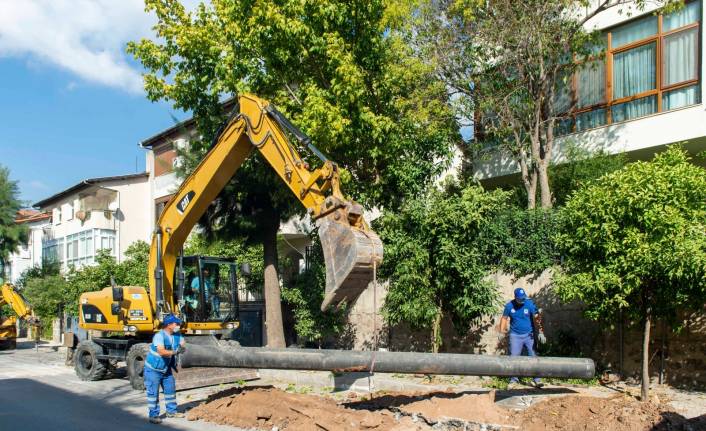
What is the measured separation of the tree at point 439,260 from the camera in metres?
12.1

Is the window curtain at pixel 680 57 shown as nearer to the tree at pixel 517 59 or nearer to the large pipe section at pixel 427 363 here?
the tree at pixel 517 59

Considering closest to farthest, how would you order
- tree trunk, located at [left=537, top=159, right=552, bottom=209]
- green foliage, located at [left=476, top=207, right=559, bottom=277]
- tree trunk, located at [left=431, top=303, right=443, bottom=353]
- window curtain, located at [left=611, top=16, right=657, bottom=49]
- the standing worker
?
the standing worker
green foliage, located at [left=476, top=207, right=559, bottom=277]
tree trunk, located at [left=431, top=303, right=443, bottom=353]
tree trunk, located at [left=537, top=159, right=552, bottom=209]
window curtain, located at [left=611, top=16, right=657, bottom=49]

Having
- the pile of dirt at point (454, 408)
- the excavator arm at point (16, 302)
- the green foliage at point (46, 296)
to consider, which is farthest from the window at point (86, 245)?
the pile of dirt at point (454, 408)

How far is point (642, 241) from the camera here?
356 inches

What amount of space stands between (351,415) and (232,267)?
A: 6.41 meters

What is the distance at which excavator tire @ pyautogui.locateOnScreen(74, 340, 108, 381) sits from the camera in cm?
1370

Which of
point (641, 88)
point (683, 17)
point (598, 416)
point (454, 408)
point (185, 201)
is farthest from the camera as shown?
point (641, 88)

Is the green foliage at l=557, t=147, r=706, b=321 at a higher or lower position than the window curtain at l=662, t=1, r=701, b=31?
lower

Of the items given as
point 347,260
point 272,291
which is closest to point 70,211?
point 272,291

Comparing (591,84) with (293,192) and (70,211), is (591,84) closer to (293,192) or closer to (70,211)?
(293,192)

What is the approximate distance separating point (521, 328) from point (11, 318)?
22.5 metres

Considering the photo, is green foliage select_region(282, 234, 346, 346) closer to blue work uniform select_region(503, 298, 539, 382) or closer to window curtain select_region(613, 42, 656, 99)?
blue work uniform select_region(503, 298, 539, 382)

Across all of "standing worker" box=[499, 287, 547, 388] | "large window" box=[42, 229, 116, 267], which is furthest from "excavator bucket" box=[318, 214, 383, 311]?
"large window" box=[42, 229, 116, 267]

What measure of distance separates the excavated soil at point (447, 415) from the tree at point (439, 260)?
3.44m
